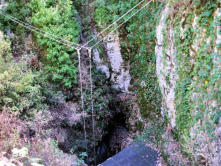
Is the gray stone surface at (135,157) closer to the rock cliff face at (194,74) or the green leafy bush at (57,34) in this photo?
the rock cliff face at (194,74)

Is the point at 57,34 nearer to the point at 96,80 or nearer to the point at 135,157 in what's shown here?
the point at 96,80

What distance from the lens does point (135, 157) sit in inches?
270

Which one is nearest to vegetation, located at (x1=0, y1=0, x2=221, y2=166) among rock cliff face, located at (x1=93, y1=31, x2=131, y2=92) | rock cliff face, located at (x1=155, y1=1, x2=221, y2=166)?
rock cliff face, located at (x1=155, y1=1, x2=221, y2=166)

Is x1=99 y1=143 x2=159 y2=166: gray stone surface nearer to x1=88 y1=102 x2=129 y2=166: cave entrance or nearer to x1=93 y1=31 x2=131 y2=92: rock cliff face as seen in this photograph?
x1=88 y1=102 x2=129 y2=166: cave entrance

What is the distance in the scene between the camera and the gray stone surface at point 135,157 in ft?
21.6

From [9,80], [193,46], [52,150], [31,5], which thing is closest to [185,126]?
[193,46]

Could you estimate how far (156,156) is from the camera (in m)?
6.91

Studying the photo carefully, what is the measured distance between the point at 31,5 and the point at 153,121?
6705 mm

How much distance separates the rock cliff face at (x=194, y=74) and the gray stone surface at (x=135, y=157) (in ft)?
4.90

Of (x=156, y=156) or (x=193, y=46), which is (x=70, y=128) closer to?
(x=156, y=156)

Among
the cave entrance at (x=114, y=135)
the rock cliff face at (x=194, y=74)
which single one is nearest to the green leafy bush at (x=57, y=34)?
the cave entrance at (x=114, y=135)

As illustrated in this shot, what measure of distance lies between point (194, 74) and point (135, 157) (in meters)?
3.69

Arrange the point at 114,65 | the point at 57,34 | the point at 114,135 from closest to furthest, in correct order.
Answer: the point at 57,34 → the point at 114,65 → the point at 114,135

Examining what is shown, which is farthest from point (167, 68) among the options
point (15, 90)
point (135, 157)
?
point (15, 90)
